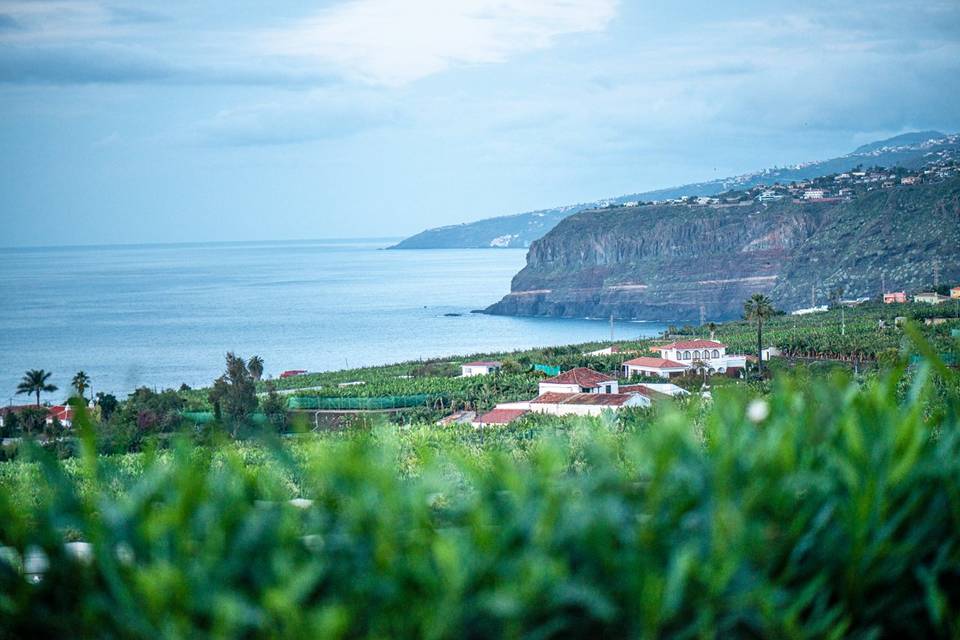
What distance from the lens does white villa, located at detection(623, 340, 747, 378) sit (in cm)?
3472

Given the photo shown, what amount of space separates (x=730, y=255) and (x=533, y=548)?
10024 centimetres

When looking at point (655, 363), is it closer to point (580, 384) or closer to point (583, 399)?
point (580, 384)

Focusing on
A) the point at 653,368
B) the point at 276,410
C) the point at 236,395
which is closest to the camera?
the point at 276,410

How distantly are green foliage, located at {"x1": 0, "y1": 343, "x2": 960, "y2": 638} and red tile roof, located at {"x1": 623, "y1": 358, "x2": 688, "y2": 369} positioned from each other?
→ 33.6 metres

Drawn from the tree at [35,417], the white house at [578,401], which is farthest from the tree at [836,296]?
the tree at [35,417]

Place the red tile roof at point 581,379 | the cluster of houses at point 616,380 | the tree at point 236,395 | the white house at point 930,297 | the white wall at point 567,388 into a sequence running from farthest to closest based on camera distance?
the white house at point 930,297
the red tile roof at point 581,379
the white wall at point 567,388
the tree at point 236,395
the cluster of houses at point 616,380

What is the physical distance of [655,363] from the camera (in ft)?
118

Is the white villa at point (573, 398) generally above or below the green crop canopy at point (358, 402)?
above

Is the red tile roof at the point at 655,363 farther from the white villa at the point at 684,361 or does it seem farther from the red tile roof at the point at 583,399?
the red tile roof at the point at 583,399

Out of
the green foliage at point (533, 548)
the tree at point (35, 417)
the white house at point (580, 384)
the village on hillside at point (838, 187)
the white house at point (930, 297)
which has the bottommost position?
the white house at point (580, 384)

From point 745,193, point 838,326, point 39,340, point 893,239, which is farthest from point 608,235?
point 838,326

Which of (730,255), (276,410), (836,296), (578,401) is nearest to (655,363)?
(578,401)

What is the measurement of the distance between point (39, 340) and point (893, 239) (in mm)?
64141

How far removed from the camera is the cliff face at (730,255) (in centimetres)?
7819
